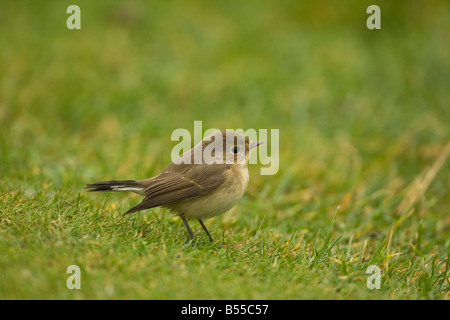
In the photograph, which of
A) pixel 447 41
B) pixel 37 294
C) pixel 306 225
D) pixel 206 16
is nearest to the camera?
pixel 37 294

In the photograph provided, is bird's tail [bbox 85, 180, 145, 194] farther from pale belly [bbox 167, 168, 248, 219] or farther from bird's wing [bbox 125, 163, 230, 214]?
pale belly [bbox 167, 168, 248, 219]

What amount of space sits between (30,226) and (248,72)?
561 cm

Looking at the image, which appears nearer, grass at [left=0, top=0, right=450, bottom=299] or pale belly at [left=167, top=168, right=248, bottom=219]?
grass at [left=0, top=0, right=450, bottom=299]

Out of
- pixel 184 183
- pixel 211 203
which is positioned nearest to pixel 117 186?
pixel 184 183

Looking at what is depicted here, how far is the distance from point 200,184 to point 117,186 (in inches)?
26.1

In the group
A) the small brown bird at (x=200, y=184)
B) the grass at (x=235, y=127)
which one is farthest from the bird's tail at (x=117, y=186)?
the grass at (x=235, y=127)

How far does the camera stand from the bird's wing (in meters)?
3.96

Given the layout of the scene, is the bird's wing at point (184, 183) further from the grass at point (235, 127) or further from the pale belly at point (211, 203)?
the grass at point (235, 127)

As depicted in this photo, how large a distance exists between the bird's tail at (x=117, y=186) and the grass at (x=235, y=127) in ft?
0.68

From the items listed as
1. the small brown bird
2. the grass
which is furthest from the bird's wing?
the grass

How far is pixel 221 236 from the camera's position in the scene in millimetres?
4285

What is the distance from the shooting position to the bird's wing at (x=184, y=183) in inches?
156
